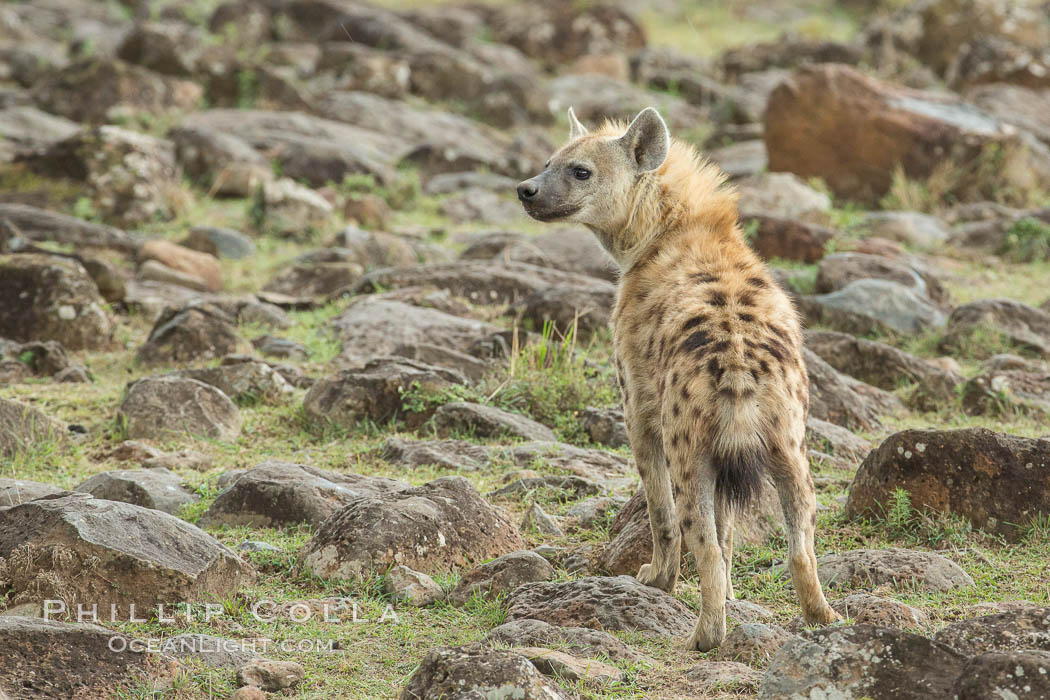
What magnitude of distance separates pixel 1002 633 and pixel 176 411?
4645 millimetres

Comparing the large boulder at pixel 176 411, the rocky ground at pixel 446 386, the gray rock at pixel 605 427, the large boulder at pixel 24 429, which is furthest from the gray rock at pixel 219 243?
the gray rock at pixel 605 427

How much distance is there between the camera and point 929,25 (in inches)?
795

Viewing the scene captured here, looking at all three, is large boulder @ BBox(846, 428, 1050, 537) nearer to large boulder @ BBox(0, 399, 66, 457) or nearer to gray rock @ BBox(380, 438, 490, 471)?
gray rock @ BBox(380, 438, 490, 471)

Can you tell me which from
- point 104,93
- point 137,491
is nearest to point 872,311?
point 137,491

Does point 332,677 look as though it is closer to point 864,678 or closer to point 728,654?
point 728,654

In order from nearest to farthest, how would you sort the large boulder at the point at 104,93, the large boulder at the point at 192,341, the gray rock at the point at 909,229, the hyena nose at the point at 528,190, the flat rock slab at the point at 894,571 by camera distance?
1. the flat rock slab at the point at 894,571
2. the hyena nose at the point at 528,190
3. the large boulder at the point at 192,341
4. the gray rock at the point at 909,229
5. the large boulder at the point at 104,93

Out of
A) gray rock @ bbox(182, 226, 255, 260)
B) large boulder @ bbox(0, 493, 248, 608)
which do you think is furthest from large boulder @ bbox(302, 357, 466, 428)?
gray rock @ bbox(182, 226, 255, 260)

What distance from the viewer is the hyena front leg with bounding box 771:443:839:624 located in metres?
3.92

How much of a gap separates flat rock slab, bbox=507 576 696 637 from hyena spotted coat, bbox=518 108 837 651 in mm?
228

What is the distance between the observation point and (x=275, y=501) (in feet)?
17.6

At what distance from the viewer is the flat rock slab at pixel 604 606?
4223mm

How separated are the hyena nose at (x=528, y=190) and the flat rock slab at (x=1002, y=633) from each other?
8.91 ft

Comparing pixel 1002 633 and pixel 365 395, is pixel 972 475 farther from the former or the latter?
pixel 365 395

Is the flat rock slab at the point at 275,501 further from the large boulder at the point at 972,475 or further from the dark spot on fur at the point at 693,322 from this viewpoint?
the large boulder at the point at 972,475
